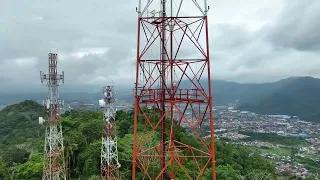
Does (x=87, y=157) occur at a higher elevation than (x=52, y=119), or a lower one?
lower

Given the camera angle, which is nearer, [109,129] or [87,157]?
[109,129]

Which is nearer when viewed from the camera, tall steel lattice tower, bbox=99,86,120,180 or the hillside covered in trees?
tall steel lattice tower, bbox=99,86,120,180

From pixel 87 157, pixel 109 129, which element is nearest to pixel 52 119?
pixel 109 129

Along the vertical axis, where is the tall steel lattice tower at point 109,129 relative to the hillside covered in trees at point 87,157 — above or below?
above

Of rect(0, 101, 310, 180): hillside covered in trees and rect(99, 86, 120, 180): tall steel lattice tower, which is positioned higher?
rect(99, 86, 120, 180): tall steel lattice tower

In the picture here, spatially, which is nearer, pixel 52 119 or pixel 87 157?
pixel 52 119

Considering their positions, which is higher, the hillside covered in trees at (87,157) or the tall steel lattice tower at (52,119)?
the tall steel lattice tower at (52,119)

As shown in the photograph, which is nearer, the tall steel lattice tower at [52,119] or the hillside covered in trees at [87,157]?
the tall steel lattice tower at [52,119]

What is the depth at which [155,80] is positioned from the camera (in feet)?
41.9

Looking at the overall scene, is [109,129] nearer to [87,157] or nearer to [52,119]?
[52,119]

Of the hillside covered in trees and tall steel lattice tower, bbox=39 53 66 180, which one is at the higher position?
tall steel lattice tower, bbox=39 53 66 180

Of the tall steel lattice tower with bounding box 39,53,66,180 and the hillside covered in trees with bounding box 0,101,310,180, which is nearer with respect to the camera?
the tall steel lattice tower with bounding box 39,53,66,180

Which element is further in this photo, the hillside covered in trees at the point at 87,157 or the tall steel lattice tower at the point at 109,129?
the hillside covered in trees at the point at 87,157

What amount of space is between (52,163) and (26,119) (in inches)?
2090
